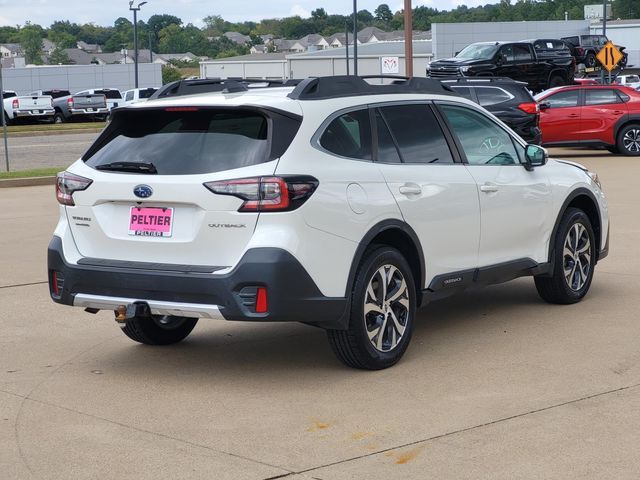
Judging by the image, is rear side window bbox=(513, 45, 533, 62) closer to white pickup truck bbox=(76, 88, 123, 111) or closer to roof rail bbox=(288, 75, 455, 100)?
white pickup truck bbox=(76, 88, 123, 111)

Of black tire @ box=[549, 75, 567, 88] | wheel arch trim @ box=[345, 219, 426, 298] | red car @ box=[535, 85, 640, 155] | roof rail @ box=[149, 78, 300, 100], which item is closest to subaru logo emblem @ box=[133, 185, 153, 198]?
roof rail @ box=[149, 78, 300, 100]

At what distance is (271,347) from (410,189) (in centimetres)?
146

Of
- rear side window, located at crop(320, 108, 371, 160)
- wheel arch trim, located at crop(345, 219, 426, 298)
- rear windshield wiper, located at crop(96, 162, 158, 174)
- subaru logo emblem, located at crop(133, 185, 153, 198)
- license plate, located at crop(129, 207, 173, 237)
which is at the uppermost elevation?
rear side window, located at crop(320, 108, 371, 160)

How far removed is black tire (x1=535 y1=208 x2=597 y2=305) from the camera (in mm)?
8891

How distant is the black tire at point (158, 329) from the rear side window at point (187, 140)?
1223 millimetres

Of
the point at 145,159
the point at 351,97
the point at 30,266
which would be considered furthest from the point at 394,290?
the point at 30,266

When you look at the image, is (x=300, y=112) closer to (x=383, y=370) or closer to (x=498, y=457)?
(x=383, y=370)

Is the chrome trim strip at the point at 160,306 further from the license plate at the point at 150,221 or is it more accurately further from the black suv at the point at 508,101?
the black suv at the point at 508,101

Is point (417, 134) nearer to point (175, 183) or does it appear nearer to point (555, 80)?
point (175, 183)

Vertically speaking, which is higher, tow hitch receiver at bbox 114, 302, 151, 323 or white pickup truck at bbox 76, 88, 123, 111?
white pickup truck at bbox 76, 88, 123, 111

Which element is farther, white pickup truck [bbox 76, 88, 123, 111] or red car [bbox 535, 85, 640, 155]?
white pickup truck [bbox 76, 88, 123, 111]

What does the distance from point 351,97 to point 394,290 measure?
3.93 ft

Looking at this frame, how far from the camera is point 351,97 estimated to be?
729cm

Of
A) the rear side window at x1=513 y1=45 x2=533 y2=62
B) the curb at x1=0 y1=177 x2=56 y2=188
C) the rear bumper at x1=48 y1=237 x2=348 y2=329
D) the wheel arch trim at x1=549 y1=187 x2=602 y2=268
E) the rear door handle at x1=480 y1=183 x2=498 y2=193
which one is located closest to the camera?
the rear bumper at x1=48 y1=237 x2=348 y2=329
